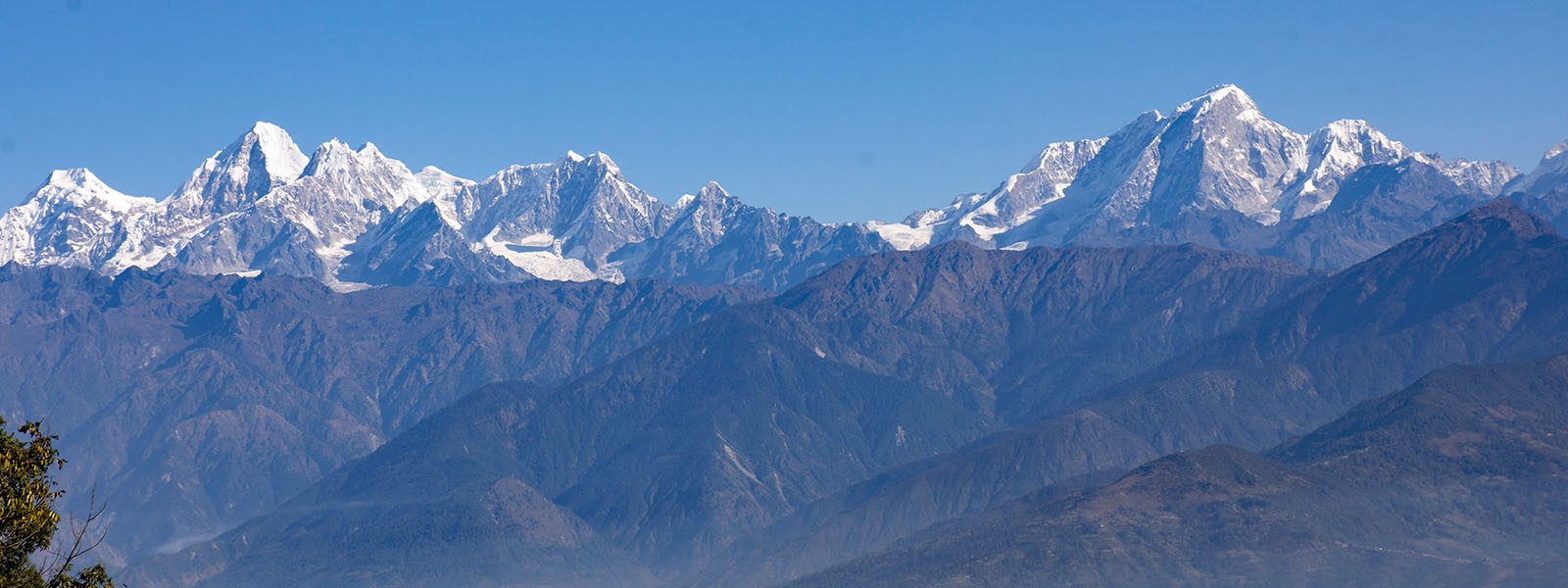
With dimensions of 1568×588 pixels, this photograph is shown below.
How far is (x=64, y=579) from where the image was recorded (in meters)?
75.2

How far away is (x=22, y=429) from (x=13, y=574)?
17.0 feet

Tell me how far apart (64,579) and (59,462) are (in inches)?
183

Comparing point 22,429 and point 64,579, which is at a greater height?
point 22,429

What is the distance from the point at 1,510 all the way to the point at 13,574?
2.41 metres

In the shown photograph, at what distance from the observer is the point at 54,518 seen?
74312 millimetres

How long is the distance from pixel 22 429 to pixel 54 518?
11.2 feet

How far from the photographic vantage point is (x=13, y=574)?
73938 millimetres

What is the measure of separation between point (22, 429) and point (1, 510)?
10.0 feet

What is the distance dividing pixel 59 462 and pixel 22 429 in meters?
2.22

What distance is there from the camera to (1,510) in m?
73.4

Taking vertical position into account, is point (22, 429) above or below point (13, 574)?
above

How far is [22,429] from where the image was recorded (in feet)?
245

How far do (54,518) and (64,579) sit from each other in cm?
246
